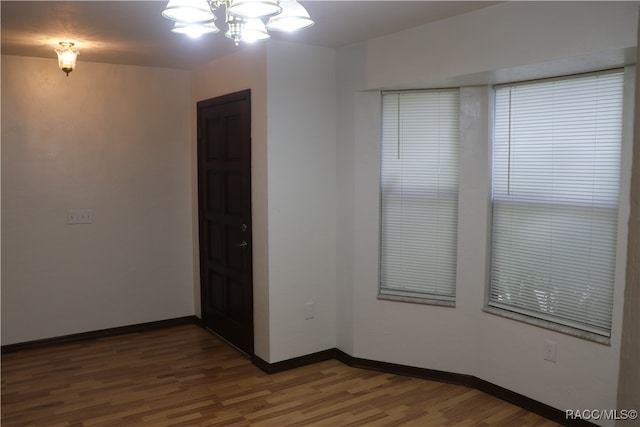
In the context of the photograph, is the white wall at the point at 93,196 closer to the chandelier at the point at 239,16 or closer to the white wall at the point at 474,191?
the white wall at the point at 474,191

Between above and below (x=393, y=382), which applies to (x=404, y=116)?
above

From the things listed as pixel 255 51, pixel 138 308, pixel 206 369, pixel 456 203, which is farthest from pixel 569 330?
pixel 138 308

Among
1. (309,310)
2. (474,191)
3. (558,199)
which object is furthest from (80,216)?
(558,199)

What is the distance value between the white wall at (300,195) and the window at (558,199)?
128 cm

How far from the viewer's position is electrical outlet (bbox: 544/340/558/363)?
330 cm

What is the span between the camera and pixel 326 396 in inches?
145

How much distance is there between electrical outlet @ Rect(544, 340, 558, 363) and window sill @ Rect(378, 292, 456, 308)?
0.70 m

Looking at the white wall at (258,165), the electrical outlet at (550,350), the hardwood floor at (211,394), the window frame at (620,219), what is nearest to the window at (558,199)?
the window frame at (620,219)

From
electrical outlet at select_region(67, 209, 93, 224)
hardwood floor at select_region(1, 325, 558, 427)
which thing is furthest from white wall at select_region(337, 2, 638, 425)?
electrical outlet at select_region(67, 209, 93, 224)

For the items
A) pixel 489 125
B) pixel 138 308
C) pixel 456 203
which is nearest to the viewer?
pixel 489 125

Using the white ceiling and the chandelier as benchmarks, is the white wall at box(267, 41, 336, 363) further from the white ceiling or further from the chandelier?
the chandelier

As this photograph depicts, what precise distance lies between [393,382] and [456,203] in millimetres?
1378

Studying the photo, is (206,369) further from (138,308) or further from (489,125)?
(489,125)

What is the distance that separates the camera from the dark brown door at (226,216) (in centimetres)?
428
